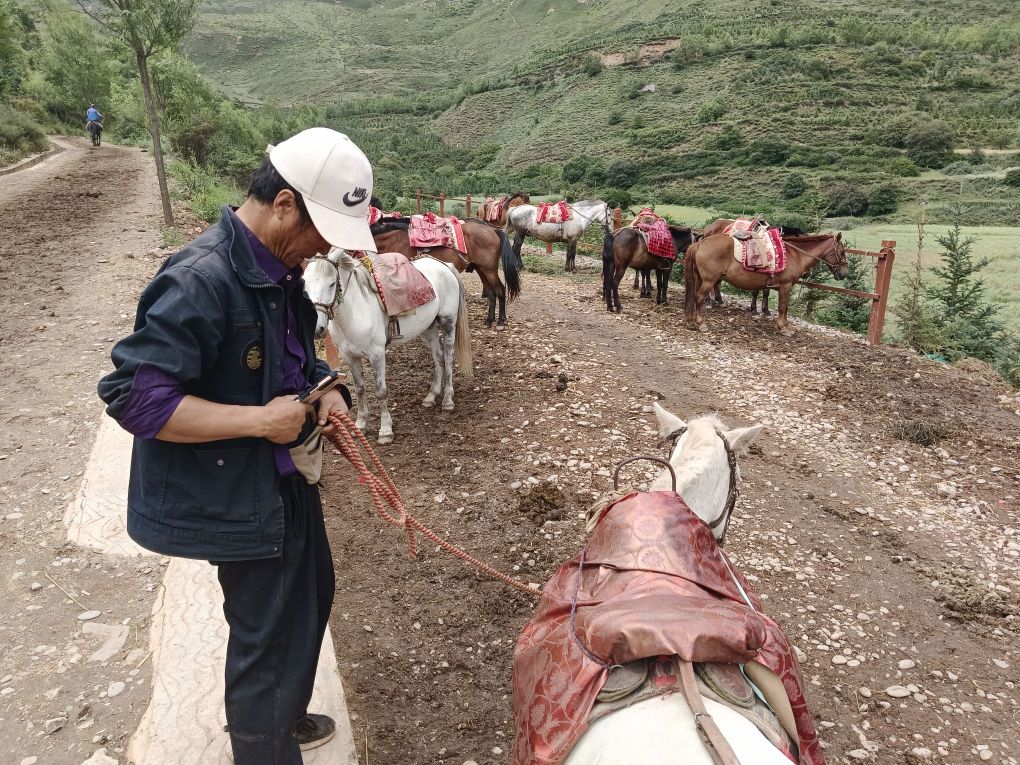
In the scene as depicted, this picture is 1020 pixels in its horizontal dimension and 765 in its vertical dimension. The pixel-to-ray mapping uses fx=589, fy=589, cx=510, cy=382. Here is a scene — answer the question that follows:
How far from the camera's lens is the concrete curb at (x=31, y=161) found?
15194 millimetres

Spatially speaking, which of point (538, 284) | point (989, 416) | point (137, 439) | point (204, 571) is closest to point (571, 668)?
point (137, 439)

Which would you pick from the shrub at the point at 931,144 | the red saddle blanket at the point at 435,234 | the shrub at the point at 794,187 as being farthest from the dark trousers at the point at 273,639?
the shrub at the point at 931,144

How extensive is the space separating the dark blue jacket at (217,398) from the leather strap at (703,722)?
3.34 feet

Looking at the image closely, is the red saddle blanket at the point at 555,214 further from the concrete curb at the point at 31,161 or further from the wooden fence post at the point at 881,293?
the concrete curb at the point at 31,161

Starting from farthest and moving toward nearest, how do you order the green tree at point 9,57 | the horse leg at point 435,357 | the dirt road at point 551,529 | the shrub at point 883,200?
the shrub at point 883,200 < the green tree at point 9,57 < the horse leg at point 435,357 < the dirt road at point 551,529

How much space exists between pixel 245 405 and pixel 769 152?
36.9 metres

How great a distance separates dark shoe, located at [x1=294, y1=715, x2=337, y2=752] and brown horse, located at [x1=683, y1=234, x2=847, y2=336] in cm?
727

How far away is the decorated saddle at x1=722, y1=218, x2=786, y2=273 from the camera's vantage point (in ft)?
26.0

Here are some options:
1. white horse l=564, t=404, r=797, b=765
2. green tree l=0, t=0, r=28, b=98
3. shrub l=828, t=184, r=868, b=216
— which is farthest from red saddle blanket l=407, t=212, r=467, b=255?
green tree l=0, t=0, r=28, b=98

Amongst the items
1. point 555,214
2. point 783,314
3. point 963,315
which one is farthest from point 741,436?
point 555,214

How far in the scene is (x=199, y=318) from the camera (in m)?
1.29

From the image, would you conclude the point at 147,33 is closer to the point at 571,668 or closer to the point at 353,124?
the point at 571,668

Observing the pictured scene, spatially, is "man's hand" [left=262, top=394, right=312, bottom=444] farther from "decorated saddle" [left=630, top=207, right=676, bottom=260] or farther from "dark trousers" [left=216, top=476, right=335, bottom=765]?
"decorated saddle" [left=630, top=207, right=676, bottom=260]

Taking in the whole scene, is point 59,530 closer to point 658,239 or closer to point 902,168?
point 658,239
